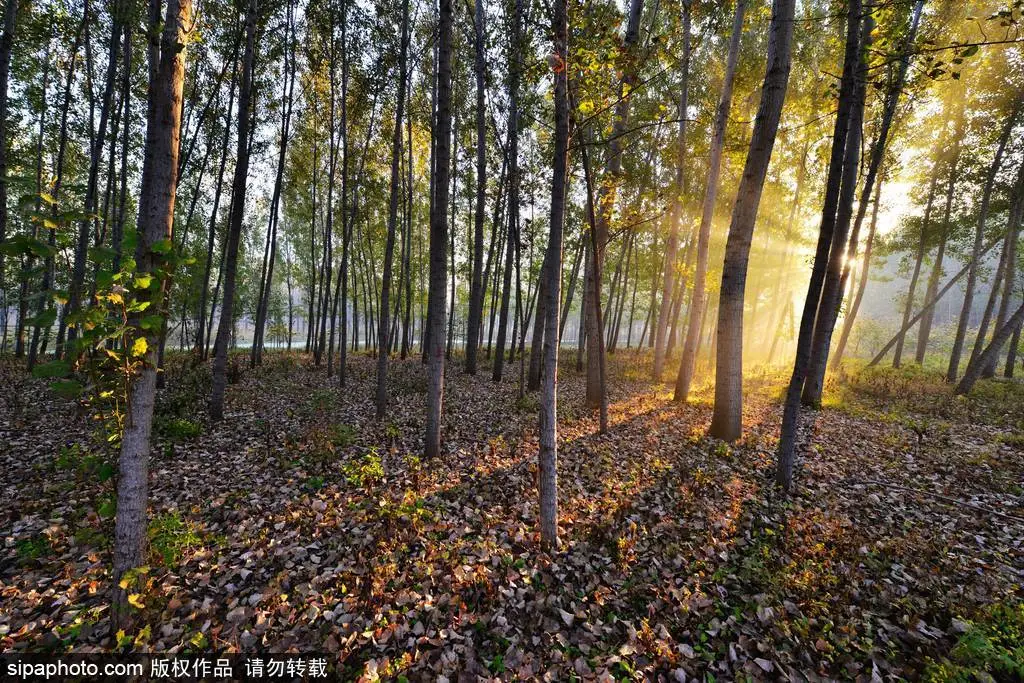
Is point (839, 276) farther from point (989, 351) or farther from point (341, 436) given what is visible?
point (341, 436)

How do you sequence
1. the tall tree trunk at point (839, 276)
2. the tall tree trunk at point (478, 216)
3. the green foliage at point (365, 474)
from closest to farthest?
the green foliage at point (365, 474) < the tall tree trunk at point (839, 276) < the tall tree trunk at point (478, 216)

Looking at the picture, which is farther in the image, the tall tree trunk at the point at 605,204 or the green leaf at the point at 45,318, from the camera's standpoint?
the tall tree trunk at the point at 605,204

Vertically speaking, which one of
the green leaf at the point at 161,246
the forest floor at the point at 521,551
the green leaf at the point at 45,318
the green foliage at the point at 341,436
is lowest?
the forest floor at the point at 521,551

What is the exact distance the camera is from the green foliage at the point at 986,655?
3.06 meters

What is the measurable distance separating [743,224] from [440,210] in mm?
6204

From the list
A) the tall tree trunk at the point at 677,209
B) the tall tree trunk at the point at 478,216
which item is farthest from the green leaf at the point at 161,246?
the tall tree trunk at the point at 478,216

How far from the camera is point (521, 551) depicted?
15.8 ft

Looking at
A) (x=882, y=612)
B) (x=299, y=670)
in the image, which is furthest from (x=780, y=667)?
(x=299, y=670)

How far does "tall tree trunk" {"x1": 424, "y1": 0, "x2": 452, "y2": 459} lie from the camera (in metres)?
6.33

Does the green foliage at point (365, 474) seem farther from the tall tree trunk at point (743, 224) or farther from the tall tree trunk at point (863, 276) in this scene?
the tall tree trunk at point (863, 276)

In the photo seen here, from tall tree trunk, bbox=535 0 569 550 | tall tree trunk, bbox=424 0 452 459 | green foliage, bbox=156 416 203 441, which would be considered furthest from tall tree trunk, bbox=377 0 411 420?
tall tree trunk, bbox=535 0 569 550

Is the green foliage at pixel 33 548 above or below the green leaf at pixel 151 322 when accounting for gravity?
below

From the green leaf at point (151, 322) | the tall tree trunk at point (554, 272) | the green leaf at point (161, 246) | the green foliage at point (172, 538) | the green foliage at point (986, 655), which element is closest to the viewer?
the green leaf at point (151, 322)

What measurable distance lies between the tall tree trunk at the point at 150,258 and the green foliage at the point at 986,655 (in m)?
6.95
